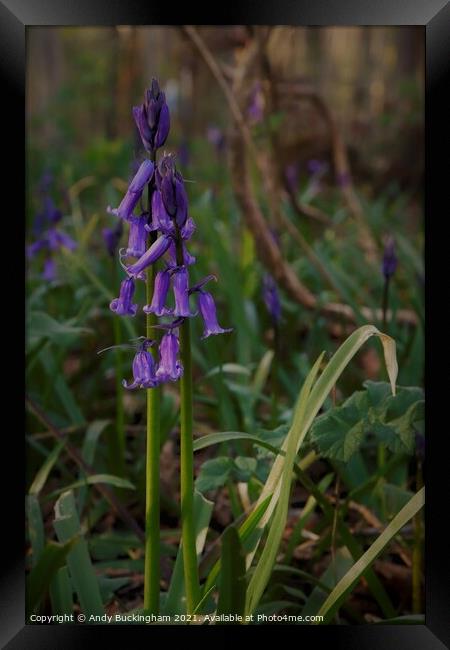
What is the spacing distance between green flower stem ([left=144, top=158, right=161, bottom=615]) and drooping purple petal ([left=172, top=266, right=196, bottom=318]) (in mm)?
51

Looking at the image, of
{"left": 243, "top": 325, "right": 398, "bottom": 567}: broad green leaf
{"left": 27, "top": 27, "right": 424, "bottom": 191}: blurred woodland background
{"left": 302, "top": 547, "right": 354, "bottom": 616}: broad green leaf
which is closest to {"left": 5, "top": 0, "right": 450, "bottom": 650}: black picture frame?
{"left": 302, "top": 547, "right": 354, "bottom": 616}: broad green leaf

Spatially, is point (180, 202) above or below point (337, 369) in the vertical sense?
above

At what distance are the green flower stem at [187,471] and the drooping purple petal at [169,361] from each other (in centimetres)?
1

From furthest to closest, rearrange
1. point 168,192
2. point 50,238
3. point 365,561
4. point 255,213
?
point 255,213 < point 50,238 < point 365,561 < point 168,192

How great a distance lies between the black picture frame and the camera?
158cm

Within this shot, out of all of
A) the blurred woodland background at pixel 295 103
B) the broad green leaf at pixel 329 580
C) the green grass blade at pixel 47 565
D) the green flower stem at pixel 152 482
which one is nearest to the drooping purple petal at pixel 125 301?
the green flower stem at pixel 152 482

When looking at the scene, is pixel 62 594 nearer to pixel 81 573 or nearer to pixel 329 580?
pixel 81 573

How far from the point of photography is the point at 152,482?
1.40 metres

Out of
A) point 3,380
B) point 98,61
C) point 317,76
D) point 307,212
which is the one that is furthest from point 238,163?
point 98,61

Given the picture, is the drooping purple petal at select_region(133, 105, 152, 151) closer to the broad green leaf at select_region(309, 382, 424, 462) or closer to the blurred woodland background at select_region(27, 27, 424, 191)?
the broad green leaf at select_region(309, 382, 424, 462)

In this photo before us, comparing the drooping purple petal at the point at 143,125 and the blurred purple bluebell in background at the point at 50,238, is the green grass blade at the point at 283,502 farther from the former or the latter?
the blurred purple bluebell in background at the point at 50,238

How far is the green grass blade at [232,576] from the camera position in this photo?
124 cm

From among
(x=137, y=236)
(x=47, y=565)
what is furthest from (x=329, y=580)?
(x=137, y=236)

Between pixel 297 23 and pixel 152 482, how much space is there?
105cm
